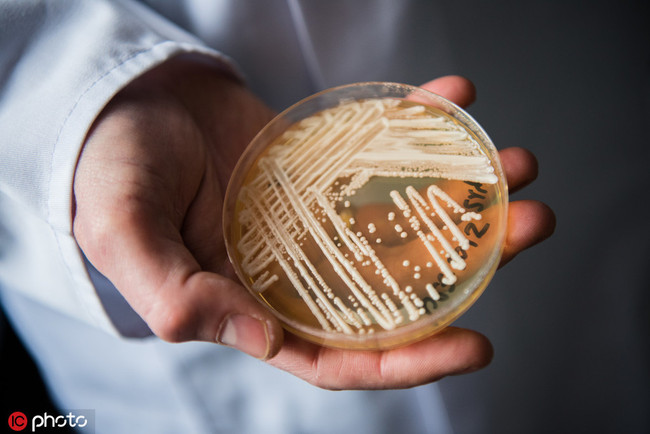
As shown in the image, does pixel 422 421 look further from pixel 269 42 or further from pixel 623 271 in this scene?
pixel 269 42

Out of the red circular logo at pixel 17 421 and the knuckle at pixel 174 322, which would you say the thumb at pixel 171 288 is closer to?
the knuckle at pixel 174 322

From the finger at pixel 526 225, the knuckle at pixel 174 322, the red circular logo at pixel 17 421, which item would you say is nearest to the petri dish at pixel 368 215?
the finger at pixel 526 225

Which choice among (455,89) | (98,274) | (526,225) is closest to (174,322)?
(98,274)

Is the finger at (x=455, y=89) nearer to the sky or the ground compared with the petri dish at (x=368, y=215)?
nearer to the sky

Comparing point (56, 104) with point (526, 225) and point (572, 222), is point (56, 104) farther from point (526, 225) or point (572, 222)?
point (572, 222)

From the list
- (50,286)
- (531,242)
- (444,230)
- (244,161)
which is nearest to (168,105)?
(244,161)

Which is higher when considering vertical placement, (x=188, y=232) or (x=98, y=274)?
(x=188, y=232)

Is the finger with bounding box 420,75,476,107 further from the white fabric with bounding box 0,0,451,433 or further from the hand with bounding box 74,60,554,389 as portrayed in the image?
the white fabric with bounding box 0,0,451,433
